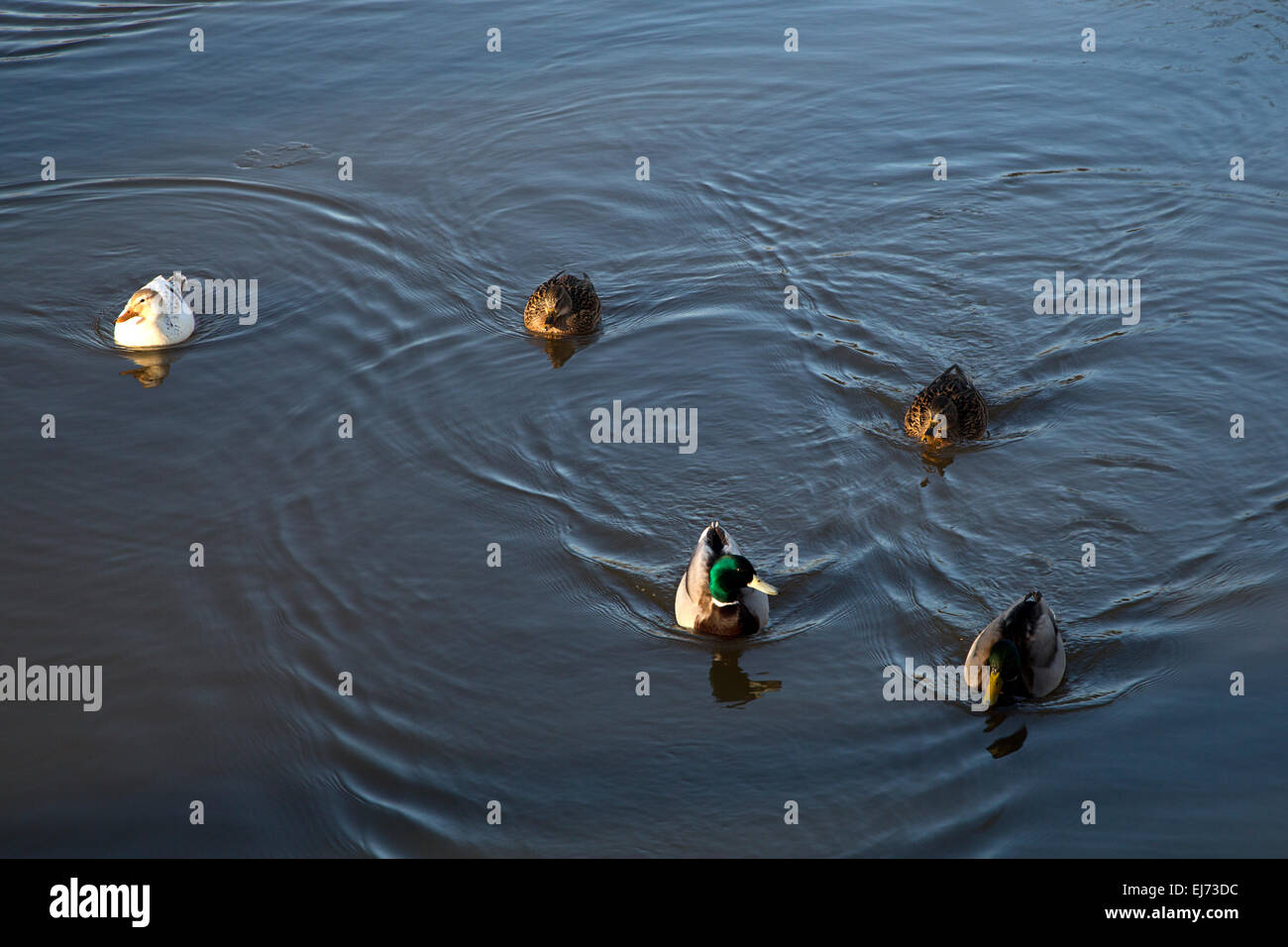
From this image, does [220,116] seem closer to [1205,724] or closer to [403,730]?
[403,730]

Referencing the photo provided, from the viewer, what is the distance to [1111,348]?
10.9 metres

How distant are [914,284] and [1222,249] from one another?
310 centimetres

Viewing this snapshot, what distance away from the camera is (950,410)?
956cm

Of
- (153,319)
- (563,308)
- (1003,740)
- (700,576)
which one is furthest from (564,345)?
(1003,740)

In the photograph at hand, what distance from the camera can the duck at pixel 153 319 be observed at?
1091 cm

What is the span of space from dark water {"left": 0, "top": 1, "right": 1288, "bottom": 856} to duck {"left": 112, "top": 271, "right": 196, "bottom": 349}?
259mm

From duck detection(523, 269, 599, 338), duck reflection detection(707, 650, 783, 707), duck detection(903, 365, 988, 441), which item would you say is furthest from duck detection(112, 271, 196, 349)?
duck detection(903, 365, 988, 441)

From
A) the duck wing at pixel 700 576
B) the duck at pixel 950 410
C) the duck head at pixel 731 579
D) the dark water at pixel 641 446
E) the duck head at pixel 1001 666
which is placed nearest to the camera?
the dark water at pixel 641 446

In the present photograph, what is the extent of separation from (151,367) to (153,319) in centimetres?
44

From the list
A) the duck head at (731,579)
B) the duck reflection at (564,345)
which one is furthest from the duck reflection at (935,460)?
the duck reflection at (564,345)

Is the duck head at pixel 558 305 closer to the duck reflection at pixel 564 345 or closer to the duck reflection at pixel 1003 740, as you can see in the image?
the duck reflection at pixel 564 345

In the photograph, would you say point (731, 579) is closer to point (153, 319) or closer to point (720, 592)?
point (720, 592)

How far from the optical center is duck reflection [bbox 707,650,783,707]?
771cm

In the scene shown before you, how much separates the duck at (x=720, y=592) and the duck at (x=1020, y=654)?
1.34m
